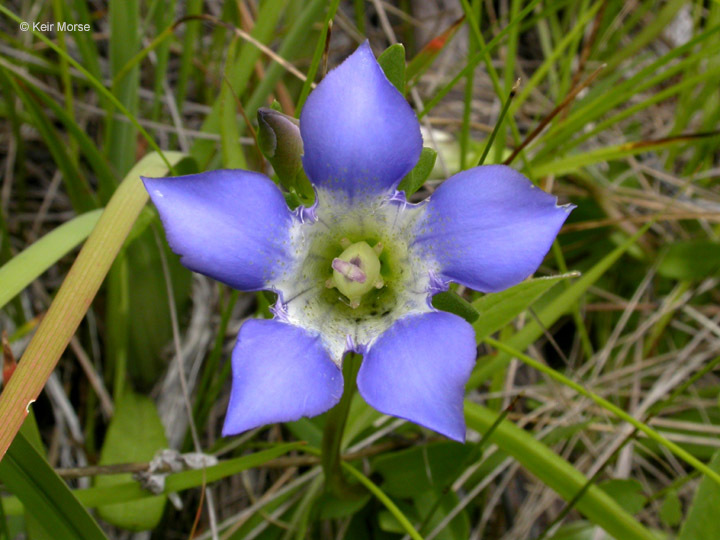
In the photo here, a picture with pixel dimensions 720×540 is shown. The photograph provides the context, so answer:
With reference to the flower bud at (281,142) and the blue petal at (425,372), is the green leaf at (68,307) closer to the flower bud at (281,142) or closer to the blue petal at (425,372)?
the flower bud at (281,142)

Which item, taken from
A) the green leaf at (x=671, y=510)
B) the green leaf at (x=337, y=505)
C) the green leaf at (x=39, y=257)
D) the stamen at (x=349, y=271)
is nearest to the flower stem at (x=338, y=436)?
the green leaf at (x=337, y=505)

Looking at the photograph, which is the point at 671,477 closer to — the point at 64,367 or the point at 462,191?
the point at 462,191

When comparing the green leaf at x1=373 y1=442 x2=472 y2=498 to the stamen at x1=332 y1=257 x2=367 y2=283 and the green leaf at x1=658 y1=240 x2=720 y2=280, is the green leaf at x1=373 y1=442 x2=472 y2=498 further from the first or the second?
the green leaf at x1=658 y1=240 x2=720 y2=280

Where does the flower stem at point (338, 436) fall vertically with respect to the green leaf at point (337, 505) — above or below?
above

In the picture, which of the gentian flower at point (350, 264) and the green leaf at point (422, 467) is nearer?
the gentian flower at point (350, 264)

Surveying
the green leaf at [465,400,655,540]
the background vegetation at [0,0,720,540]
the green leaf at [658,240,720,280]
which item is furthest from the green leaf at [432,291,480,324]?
the green leaf at [658,240,720,280]

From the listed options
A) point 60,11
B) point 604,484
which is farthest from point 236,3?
point 604,484
